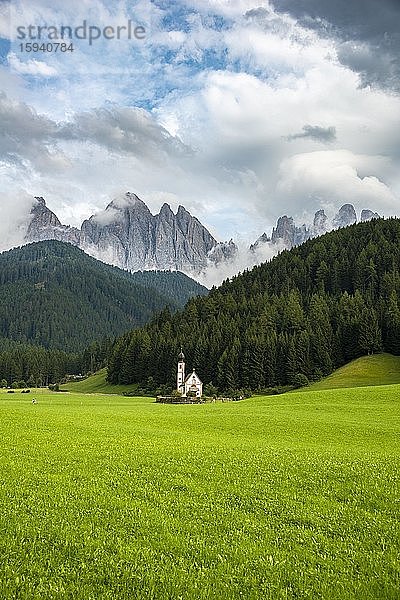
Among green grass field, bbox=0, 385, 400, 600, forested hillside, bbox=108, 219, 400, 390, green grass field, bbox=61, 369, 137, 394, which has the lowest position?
green grass field, bbox=0, 385, 400, 600

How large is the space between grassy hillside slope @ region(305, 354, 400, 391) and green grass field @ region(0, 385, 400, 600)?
69.6 m

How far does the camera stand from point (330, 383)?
95875 millimetres

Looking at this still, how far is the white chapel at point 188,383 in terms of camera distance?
105625 millimetres

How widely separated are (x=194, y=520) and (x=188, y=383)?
96.8 metres

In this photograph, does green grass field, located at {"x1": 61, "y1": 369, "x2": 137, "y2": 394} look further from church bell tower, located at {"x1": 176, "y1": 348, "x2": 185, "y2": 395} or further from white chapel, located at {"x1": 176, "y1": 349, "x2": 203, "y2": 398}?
white chapel, located at {"x1": 176, "y1": 349, "x2": 203, "y2": 398}

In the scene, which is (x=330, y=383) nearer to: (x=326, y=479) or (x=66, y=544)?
(x=326, y=479)

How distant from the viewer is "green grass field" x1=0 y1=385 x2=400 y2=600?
32.6 feet

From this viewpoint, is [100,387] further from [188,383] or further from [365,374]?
[365,374]

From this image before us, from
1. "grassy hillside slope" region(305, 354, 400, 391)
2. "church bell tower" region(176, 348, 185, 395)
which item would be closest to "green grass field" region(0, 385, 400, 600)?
"grassy hillside slope" region(305, 354, 400, 391)

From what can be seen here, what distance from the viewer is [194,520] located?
1325cm

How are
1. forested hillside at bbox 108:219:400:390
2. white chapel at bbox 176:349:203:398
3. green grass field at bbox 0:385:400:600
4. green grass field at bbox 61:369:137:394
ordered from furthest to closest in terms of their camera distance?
green grass field at bbox 61:369:137:394
forested hillside at bbox 108:219:400:390
white chapel at bbox 176:349:203:398
green grass field at bbox 0:385:400:600

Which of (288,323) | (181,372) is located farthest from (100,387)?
(288,323)

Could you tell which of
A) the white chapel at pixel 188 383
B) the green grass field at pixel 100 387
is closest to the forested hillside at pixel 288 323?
the green grass field at pixel 100 387

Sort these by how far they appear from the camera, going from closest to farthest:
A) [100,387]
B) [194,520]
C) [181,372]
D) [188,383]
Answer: [194,520] → [188,383] → [181,372] → [100,387]
